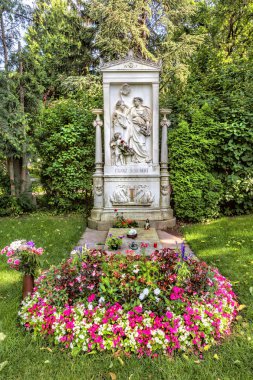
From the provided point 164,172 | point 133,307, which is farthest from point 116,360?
point 164,172

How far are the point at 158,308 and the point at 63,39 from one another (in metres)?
15.0

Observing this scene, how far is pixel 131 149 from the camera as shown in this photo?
674cm

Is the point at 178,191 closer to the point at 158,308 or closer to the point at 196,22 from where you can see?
the point at 158,308

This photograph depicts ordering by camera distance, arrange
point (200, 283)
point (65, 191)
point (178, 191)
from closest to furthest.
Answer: point (200, 283), point (178, 191), point (65, 191)

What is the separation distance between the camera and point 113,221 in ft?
21.1

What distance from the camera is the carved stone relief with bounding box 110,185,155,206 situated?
6.64m

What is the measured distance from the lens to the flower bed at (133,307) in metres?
2.32

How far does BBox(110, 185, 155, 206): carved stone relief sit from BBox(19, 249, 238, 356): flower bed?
12.1 feet

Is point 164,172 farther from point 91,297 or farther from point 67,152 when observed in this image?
point 91,297

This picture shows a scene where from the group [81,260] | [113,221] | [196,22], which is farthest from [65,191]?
[196,22]

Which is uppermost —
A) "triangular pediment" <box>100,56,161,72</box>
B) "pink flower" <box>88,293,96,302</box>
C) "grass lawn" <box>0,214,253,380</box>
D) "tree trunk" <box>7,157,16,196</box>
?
"triangular pediment" <box>100,56,161,72</box>

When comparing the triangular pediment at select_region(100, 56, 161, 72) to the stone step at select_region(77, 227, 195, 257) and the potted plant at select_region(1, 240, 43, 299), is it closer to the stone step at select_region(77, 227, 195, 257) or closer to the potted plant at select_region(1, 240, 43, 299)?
the stone step at select_region(77, 227, 195, 257)

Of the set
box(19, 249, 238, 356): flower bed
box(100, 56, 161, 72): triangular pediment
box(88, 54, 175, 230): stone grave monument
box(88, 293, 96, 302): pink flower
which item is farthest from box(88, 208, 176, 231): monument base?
box(88, 293, 96, 302): pink flower

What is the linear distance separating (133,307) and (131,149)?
473 cm
